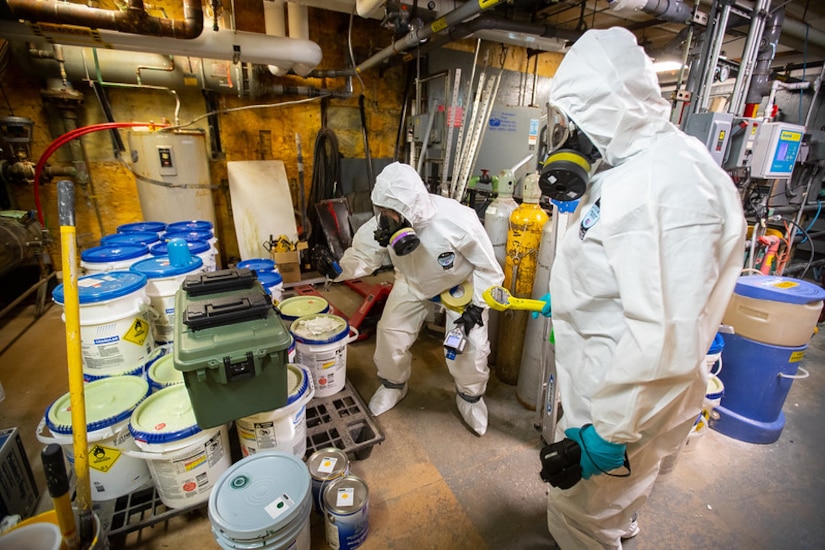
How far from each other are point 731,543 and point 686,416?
925mm

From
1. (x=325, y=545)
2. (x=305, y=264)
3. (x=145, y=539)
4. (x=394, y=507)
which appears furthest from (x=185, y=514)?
(x=305, y=264)

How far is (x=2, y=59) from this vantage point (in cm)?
279

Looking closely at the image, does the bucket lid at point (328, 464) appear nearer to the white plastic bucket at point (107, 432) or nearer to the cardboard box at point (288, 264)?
the white plastic bucket at point (107, 432)

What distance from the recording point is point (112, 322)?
1473mm

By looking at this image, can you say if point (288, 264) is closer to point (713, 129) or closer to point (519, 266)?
point (519, 266)

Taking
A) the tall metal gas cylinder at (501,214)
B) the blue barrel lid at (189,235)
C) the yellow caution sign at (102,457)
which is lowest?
the yellow caution sign at (102,457)

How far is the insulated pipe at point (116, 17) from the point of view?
2268mm

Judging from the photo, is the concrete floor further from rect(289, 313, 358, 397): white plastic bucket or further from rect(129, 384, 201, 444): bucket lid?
rect(129, 384, 201, 444): bucket lid

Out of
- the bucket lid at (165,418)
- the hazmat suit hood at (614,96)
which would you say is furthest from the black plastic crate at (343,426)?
the hazmat suit hood at (614,96)

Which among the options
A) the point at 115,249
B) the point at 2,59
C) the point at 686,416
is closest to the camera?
the point at 686,416

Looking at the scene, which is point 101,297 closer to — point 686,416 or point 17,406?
point 17,406

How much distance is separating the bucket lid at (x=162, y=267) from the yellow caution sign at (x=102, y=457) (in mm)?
752

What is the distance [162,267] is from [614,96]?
198cm

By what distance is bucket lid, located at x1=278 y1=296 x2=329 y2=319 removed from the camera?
220 centimetres
